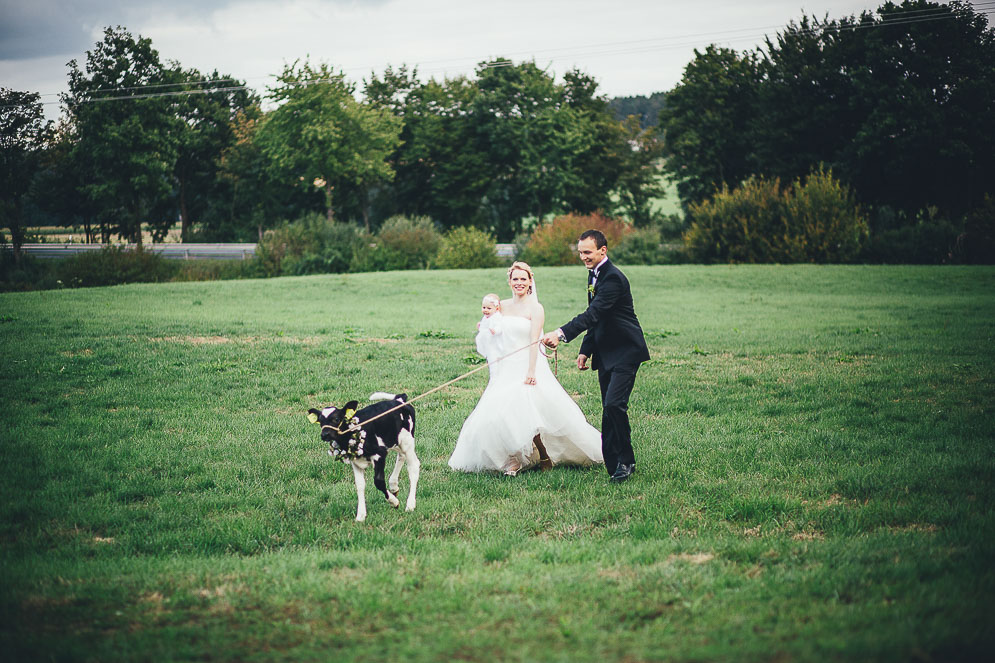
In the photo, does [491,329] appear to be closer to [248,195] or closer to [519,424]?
[519,424]

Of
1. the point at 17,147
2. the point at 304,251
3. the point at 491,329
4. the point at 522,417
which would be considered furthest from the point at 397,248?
the point at 522,417

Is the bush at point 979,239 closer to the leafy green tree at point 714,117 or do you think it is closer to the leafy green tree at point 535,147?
the leafy green tree at point 714,117

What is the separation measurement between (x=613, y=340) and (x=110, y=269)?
117 ft

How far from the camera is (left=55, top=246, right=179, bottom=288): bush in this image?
36812 millimetres

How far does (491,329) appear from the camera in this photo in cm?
875

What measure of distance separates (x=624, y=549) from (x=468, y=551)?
51.2 inches

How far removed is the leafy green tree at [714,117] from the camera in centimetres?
6319

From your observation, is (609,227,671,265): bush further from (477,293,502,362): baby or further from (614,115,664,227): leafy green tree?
(477,293,502,362): baby

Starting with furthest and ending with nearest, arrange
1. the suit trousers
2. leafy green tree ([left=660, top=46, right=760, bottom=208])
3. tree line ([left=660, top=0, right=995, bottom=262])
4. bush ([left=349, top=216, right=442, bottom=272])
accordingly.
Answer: leafy green tree ([left=660, top=46, right=760, bottom=208])
tree line ([left=660, top=0, right=995, bottom=262])
bush ([left=349, top=216, right=442, bottom=272])
the suit trousers

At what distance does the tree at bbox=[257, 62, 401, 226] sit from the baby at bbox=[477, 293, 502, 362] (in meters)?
54.6

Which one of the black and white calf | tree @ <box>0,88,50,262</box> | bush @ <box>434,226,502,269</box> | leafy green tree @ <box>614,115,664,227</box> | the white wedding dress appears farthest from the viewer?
leafy green tree @ <box>614,115,664,227</box>

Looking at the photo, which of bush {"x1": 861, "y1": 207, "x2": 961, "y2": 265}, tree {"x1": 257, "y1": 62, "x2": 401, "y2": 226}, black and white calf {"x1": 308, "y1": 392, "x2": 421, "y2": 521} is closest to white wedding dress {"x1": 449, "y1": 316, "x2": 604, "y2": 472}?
black and white calf {"x1": 308, "y1": 392, "x2": 421, "y2": 521}

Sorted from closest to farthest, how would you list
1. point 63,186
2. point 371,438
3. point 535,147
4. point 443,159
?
point 371,438
point 535,147
point 63,186
point 443,159

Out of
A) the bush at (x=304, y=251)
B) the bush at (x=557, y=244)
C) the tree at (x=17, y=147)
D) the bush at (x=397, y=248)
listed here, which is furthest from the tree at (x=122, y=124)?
the bush at (x=557, y=244)
